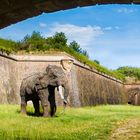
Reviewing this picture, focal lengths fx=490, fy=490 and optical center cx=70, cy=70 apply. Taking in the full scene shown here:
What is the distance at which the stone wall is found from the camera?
2301 centimetres

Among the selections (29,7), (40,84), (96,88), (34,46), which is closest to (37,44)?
(34,46)

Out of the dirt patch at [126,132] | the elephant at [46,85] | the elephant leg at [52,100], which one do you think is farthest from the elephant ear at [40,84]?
the dirt patch at [126,132]

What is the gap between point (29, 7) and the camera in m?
5.64

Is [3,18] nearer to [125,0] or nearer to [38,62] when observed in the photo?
[125,0]

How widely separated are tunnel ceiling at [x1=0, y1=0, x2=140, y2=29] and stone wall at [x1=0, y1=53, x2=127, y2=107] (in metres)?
16.4

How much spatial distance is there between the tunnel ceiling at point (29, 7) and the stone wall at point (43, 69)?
16.4 meters

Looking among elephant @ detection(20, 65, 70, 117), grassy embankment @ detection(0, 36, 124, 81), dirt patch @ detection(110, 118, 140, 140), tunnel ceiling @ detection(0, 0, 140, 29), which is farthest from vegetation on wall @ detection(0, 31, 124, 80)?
tunnel ceiling @ detection(0, 0, 140, 29)

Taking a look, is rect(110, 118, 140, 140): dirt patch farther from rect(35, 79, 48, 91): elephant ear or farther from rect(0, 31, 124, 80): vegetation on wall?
rect(0, 31, 124, 80): vegetation on wall

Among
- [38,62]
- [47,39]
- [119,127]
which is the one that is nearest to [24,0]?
[119,127]

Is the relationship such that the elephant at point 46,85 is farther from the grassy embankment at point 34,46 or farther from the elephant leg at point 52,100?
the grassy embankment at point 34,46

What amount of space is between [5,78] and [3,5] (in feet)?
57.5

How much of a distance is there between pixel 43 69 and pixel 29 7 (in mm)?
19607

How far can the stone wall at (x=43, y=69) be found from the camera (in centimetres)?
2301

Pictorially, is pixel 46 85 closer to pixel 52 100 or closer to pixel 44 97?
pixel 44 97
